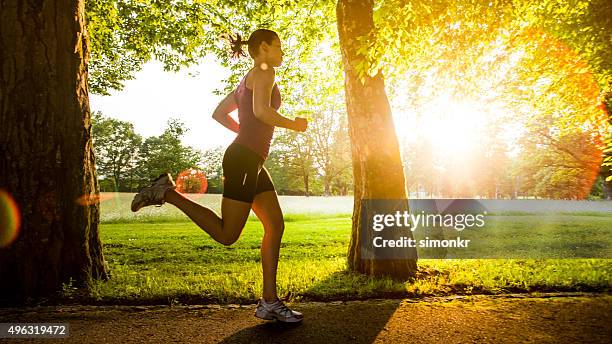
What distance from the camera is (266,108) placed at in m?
3.31

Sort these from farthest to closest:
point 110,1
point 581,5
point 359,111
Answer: point 110,1 → point 581,5 → point 359,111

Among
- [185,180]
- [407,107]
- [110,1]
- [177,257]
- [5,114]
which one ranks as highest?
[110,1]

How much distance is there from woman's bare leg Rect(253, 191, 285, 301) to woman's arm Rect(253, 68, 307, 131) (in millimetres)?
637

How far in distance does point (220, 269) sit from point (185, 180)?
89.7 inches

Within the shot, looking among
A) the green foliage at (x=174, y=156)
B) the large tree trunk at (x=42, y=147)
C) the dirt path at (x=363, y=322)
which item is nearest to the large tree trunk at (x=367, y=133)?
the dirt path at (x=363, y=322)

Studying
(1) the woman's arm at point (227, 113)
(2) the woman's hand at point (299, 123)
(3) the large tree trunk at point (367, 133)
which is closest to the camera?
(2) the woman's hand at point (299, 123)

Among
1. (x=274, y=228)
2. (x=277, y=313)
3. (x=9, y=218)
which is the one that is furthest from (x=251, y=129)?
(x=9, y=218)

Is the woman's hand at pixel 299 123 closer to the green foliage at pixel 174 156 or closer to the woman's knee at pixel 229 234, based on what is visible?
the woman's knee at pixel 229 234

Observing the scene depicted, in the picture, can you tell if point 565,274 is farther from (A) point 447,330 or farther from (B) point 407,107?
(B) point 407,107

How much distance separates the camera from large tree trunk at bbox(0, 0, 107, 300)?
14.2 feet

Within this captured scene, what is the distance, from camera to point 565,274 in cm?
623

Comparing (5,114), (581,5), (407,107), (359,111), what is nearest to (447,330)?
(359,111)

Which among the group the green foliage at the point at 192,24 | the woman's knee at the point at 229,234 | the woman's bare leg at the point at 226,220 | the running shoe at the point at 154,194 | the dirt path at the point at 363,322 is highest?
the green foliage at the point at 192,24

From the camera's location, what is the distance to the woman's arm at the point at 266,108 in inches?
130
